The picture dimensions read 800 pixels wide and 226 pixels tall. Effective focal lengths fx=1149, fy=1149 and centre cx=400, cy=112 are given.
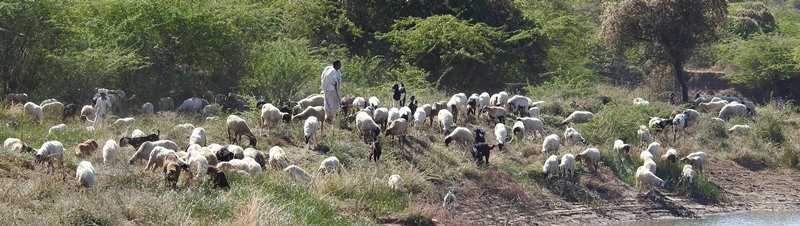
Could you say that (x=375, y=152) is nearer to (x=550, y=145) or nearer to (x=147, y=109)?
(x=550, y=145)

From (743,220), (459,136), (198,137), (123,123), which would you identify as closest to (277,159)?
(198,137)

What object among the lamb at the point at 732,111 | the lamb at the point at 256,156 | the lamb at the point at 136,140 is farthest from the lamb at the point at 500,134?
the lamb at the point at 732,111

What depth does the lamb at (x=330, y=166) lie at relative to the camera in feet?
51.9

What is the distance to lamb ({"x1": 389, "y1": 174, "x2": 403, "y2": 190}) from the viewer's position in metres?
15.6

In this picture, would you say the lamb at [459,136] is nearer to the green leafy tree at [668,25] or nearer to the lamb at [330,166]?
the lamb at [330,166]

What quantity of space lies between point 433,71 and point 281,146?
12962 millimetres

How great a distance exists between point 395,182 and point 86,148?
4179 millimetres

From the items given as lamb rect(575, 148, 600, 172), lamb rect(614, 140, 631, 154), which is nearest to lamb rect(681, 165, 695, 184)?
lamb rect(614, 140, 631, 154)

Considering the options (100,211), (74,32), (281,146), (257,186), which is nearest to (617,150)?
(281,146)

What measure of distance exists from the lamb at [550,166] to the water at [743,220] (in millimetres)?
1476

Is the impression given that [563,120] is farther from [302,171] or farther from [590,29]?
[590,29]

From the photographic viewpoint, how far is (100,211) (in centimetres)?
1121

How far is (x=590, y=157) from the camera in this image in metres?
19.4

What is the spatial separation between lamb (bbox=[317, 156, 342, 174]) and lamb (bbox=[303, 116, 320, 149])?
1.29 metres
